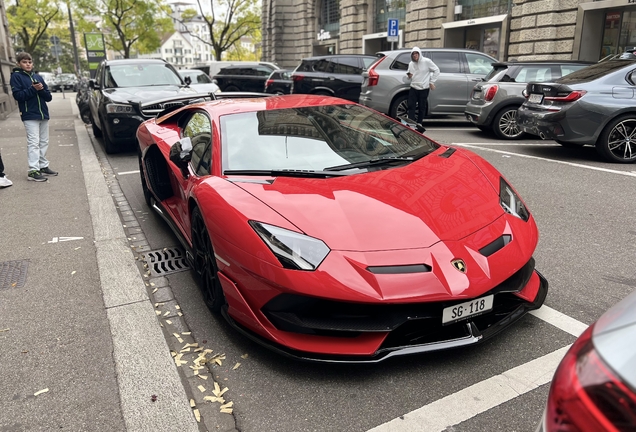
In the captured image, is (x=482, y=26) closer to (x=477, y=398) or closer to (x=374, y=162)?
(x=374, y=162)

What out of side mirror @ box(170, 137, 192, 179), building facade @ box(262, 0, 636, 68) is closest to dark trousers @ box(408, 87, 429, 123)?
side mirror @ box(170, 137, 192, 179)

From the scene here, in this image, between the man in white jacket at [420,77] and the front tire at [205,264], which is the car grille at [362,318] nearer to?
the front tire at [205,264]

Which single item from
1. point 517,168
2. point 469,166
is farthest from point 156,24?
point 469,166

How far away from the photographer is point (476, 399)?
2504 mm

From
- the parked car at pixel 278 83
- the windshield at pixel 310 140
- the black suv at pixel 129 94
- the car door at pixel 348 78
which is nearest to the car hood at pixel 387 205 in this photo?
the windshield at pixel 310 140

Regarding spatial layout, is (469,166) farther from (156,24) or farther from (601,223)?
(156,24)

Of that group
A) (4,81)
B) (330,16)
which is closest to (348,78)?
(4,81)

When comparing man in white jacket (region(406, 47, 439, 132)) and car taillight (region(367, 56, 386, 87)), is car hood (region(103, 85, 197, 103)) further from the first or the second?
man in white jacket (region(406, 47, 439, 132))

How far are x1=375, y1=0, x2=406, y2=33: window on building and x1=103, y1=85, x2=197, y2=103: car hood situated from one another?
756 inches

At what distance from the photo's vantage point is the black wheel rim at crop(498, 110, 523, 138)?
10.7m

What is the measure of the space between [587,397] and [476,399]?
1.42m

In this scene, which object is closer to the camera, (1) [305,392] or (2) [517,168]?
(1) [305,392]

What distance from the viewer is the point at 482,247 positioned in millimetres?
2777

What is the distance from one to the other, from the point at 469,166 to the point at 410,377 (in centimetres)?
163
